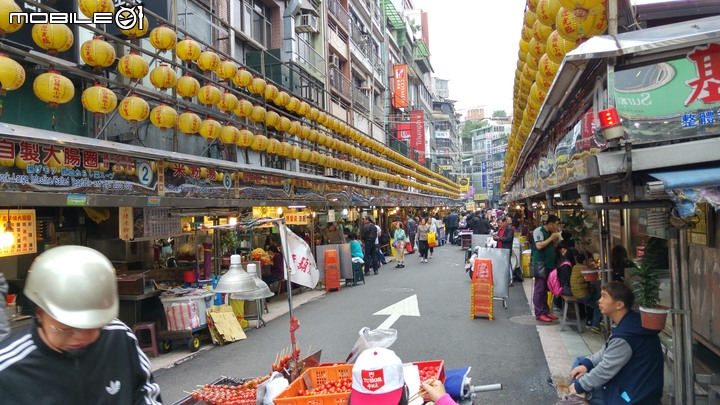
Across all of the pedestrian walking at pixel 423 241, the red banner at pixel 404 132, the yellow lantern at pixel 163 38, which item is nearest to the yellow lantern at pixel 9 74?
the yellow lantern at pixel 163 38

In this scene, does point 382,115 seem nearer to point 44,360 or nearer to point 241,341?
point 241,341

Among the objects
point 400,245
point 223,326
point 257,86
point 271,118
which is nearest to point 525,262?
point 400,245

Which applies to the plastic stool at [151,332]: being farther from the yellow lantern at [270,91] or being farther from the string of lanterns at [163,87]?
the yellow lantern at [270,91]

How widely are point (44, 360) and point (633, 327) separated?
4.53 meters

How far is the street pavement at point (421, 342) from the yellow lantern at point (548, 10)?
199 inches

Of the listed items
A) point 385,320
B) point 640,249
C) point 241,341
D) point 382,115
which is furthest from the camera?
point 382,115

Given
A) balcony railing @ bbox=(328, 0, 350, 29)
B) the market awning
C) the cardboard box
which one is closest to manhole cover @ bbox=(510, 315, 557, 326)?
the cardboard box

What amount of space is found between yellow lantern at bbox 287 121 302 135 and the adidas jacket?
529 inches

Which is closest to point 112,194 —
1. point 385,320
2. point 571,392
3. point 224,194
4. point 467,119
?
point 224,194

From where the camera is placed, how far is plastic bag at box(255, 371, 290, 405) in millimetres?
4883

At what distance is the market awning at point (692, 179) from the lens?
3232mm

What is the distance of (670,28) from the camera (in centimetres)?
432

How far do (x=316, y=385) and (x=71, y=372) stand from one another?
3430 mm

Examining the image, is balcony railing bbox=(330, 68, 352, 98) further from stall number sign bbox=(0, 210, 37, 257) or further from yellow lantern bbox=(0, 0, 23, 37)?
yellow lantern bbox=(0, 0, 23, 37)
